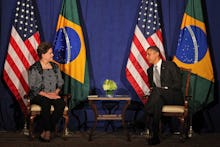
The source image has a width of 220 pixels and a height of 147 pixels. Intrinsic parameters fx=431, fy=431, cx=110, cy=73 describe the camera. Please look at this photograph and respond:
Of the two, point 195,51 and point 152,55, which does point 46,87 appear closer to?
point 152,55

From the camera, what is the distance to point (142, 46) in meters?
6.72

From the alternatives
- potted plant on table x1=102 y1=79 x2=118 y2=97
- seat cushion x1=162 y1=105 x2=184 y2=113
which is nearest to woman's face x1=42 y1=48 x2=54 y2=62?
potted plant on table x1=102 y1=79 x2=118 y2=97

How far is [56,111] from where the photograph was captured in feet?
19.5

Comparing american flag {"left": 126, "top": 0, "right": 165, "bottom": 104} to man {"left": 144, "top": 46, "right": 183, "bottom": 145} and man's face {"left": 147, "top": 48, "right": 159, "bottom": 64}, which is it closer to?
man {"left": 144, "top": 46, "right": 183, "bottom": 145}

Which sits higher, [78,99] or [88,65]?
[88,65]

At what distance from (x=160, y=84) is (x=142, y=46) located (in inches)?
29.2

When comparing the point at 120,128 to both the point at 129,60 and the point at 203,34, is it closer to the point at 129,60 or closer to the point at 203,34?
the point at 129,60

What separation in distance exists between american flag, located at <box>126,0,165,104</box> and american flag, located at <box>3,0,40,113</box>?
4.90 ft

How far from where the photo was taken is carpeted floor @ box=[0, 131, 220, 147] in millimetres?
5812

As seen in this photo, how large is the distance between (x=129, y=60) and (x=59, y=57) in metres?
1.09

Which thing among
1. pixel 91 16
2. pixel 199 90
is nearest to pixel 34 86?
pixel 91 16

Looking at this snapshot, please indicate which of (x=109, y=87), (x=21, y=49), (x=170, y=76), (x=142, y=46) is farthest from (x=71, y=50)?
(x=170, y=76)

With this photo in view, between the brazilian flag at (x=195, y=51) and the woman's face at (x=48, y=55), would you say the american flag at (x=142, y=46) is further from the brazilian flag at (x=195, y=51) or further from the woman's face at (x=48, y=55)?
the woman's face at (x=48, y=55)

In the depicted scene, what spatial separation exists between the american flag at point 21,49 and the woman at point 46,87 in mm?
477
